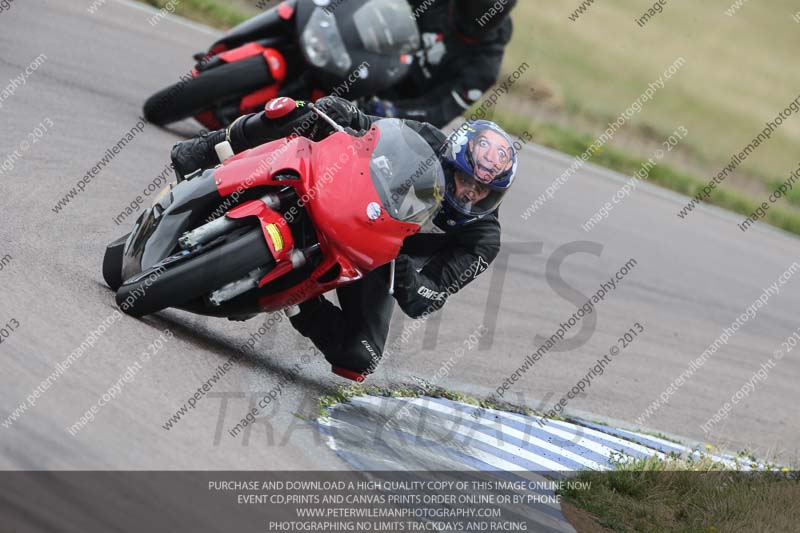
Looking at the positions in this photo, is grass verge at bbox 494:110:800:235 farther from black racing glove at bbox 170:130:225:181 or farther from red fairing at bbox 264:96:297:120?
red fairing at bbox 264:96:297:120

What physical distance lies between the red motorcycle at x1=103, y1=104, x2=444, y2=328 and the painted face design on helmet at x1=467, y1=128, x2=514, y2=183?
0.70 ft

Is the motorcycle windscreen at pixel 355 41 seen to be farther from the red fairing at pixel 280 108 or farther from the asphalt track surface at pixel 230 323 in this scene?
the red fairing at pixel 280 108

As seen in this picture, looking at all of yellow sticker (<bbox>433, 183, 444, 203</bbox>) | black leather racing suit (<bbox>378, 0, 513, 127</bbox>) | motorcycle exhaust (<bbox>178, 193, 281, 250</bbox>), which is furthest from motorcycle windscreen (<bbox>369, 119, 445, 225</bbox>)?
black leather racing suit (<bbox>378, 0, 513, 127</bbox>)

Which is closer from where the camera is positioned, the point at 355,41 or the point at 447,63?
the point at 355,41

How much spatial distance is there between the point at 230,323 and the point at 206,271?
157 centimetres

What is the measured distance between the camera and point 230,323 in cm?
664

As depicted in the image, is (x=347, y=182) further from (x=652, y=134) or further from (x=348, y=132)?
(x=652, y=134)

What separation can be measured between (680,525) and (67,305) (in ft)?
10.7

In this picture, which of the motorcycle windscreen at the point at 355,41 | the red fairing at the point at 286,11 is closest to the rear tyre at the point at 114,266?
the motorcycle windscreen at the point at 355,41

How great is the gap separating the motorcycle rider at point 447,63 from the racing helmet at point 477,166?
4.34m

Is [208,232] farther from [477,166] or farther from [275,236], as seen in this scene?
[477,166]

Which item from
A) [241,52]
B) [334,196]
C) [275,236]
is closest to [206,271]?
[275,236]

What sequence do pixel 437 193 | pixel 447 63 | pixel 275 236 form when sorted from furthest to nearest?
pixel 447 63 < pixel 437 193 < pixel 275 236

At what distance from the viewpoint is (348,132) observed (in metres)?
5.64
